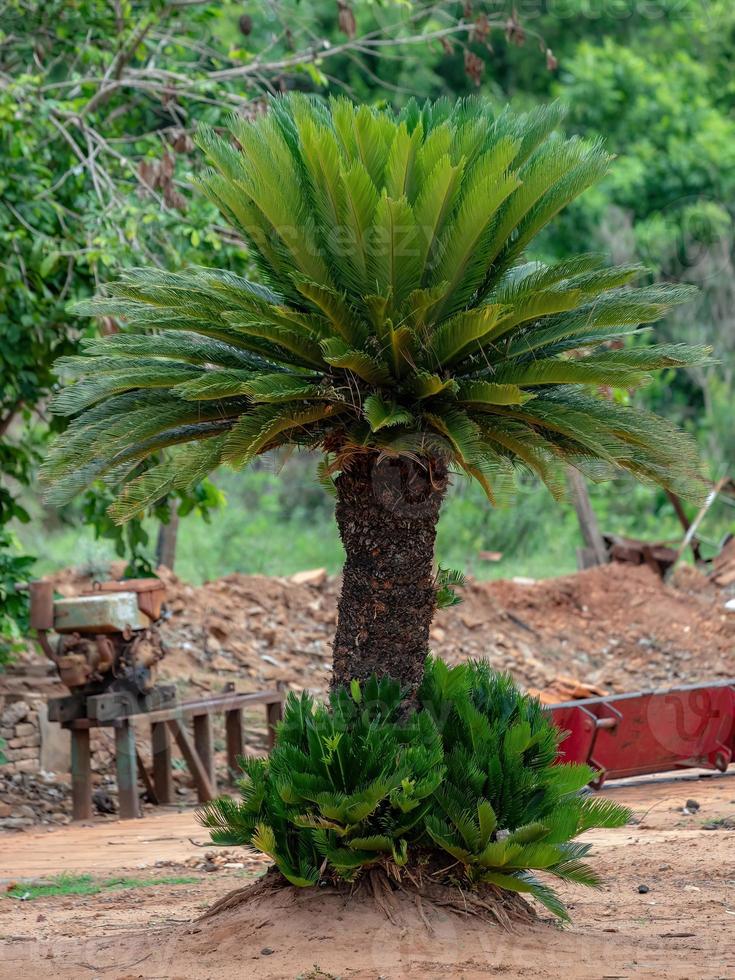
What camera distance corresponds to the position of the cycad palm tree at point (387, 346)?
19.4 feet

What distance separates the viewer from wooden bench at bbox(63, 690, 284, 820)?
35.6ft

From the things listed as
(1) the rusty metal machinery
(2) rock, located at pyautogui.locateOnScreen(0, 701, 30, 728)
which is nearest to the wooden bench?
(1) the rusty metal machinery

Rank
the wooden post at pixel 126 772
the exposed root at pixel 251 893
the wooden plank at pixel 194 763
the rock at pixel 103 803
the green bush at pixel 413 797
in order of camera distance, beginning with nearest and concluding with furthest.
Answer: the green bush at pixel 413 797, the exposed root at pixel 251 893, the wooden post at pixel 126 772, the wooden plank at pixel 194 763, the rock at pixel 103 803

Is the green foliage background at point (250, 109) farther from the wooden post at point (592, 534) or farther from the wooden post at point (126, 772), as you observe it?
the wooden post at point (126, 772)

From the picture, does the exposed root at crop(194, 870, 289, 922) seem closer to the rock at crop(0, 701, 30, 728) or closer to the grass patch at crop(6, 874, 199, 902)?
the grass patch at crop(6, 874, 199, 902)

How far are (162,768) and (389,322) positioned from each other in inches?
282

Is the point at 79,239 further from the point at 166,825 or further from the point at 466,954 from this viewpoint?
the point at 466,954

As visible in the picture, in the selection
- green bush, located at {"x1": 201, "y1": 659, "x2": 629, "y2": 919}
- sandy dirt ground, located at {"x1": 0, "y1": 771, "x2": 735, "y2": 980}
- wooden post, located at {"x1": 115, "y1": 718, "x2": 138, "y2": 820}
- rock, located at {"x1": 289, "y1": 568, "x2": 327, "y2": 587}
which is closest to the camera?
sandy dirt ground, located at {"x1": 0, "y1": 771, "x2": 735, "y2": 980}

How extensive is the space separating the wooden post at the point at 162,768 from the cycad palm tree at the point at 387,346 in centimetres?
553

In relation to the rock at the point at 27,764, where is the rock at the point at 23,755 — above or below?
above

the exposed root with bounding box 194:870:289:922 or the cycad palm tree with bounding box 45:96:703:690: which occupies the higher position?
the cycad palm tree with bounding box 45:96:703:690

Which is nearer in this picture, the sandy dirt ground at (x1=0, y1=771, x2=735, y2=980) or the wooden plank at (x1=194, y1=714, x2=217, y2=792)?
the sandy dirt ground at (x1=0, y1=771, x2=735, y2=980)

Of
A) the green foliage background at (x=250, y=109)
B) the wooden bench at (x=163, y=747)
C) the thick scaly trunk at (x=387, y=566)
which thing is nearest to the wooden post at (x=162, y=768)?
the wooden bench at (x=163, y=747)

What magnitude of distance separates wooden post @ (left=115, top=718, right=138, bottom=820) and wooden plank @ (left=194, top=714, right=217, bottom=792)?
0.87 m
